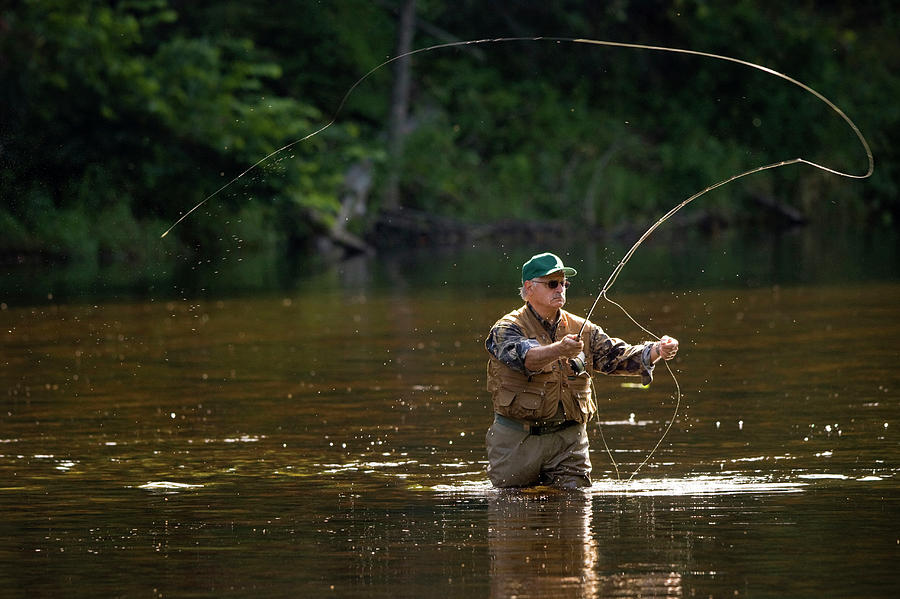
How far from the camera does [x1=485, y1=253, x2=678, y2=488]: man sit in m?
7.64

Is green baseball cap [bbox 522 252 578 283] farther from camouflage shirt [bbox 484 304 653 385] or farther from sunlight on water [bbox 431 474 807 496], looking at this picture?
sunlight on water [bbox 431 474 807 496]

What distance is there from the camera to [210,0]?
3509 centimetres

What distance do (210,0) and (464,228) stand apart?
645 cm

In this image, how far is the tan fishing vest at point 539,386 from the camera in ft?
25.4

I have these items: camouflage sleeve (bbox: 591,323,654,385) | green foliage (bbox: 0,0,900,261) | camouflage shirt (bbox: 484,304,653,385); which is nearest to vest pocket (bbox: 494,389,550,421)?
camouflage shirt (bbox: 484,304,653,385)

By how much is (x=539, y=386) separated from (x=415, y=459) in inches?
64.5

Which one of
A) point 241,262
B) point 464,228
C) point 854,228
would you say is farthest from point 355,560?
point 854,228

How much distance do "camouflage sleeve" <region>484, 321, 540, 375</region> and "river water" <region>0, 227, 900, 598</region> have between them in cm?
59

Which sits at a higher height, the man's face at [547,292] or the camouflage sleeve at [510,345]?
the man's face at [547,292]

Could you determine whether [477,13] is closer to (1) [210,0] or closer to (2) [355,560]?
(1) [210,0]

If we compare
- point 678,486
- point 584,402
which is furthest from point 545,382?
point 678,486

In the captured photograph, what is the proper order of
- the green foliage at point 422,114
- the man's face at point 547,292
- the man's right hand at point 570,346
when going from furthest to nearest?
1. the green foliage at point 422,114
2. the man's face at point 547,292
3. the man's right hand at point 570,346

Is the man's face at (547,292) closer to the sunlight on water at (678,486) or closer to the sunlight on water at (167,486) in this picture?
the sunlight on water at (678,486)

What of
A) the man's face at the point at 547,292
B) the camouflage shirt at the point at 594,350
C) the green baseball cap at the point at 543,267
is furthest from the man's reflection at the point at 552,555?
the green baseball cap at the point at 543,267
